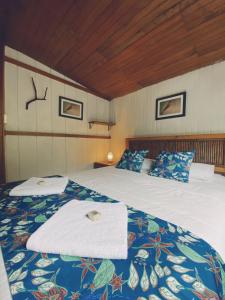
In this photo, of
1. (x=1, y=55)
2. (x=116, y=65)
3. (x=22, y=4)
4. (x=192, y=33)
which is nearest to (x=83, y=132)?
(x=116, y=65)

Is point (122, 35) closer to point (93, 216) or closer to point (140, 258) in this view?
point (93, 216)

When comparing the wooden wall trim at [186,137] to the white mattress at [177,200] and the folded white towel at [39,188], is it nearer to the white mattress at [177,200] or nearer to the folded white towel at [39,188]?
the white mattress at [177,200]

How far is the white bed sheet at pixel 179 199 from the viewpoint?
2.93 ft

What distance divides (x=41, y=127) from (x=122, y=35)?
202 cm

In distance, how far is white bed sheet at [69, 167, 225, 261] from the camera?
893 mm

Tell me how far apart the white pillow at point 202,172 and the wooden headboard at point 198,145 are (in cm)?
19

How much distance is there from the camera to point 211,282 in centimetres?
56

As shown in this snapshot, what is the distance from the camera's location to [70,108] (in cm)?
332

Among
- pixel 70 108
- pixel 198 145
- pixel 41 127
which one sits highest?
pixel 70 108

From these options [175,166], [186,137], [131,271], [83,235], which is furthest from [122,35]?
[131,271]

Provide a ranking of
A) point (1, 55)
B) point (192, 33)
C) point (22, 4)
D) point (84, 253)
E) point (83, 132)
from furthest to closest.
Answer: point (83, 132), point (1, 55), point (22, 4), point (192, 33), point (84, 253)

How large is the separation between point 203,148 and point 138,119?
1.40 metres

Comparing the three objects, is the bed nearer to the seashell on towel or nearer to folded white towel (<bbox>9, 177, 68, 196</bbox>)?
folded white towel (<bbox>9, 177, 68, 196</bbox>)

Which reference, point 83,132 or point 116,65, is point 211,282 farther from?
point 83,132
